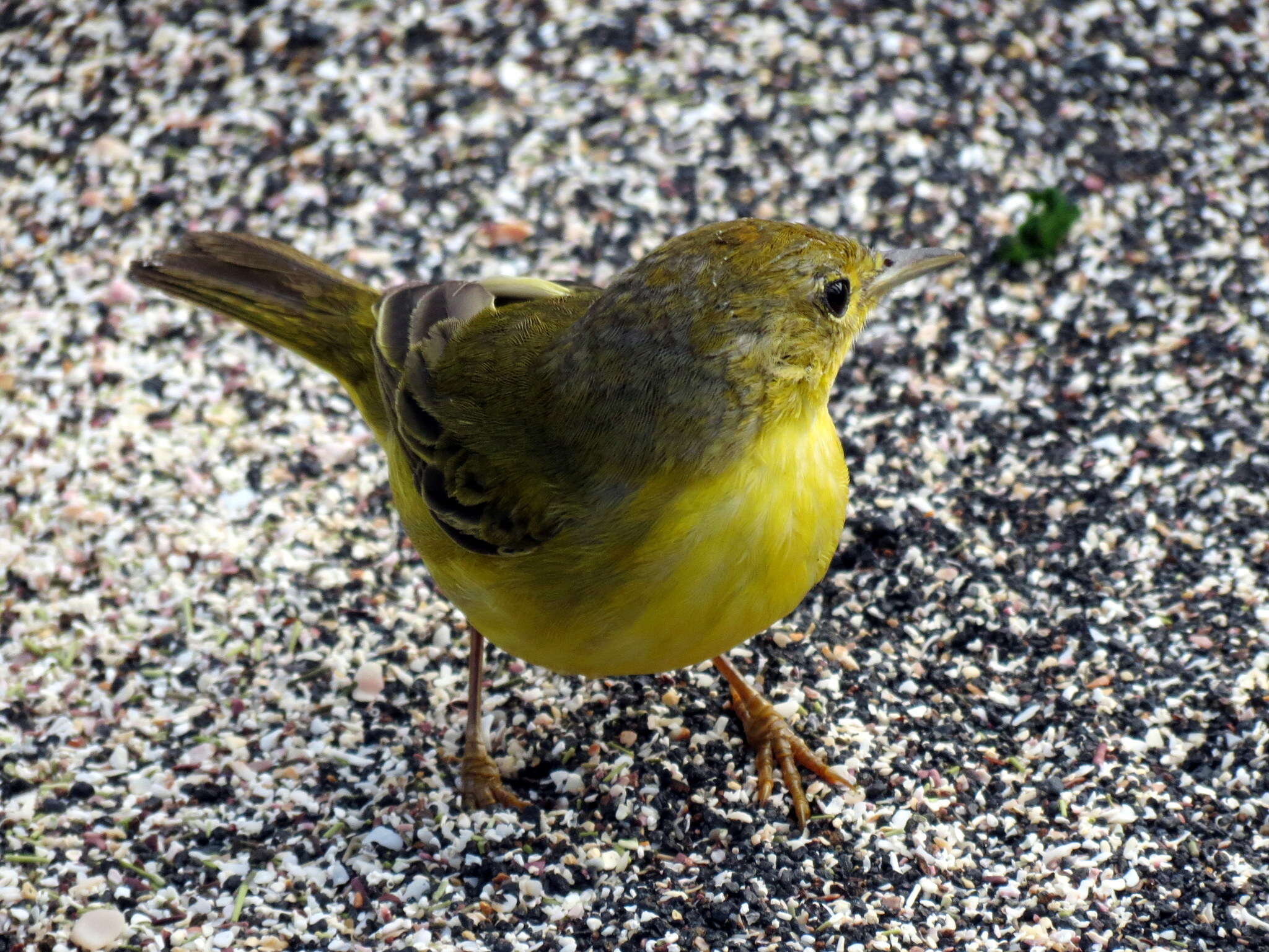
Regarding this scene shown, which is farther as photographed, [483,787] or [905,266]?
[483,787]

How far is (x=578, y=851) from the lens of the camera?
408 cm

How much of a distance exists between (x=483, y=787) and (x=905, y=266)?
6.37ft

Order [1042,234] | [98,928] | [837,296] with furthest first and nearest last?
[1042,234]
[98,928]
[837,296]

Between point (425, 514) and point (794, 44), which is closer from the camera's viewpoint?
point (425, 514)

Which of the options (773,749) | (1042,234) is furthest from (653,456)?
(1042,234)

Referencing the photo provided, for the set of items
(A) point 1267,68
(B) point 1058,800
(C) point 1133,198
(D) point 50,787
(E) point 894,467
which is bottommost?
(B) point 1058,800

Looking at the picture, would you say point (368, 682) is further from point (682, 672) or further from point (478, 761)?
point (682, 672)

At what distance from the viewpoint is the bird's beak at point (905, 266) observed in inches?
150

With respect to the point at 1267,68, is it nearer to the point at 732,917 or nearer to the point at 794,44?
the point at 794,44

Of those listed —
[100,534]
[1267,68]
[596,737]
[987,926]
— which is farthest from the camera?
[1267,68]

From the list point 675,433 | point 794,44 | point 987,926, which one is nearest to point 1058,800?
point 987,926

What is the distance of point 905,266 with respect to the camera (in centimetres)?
396

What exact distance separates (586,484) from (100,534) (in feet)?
7.52

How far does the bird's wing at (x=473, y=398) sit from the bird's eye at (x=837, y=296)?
2.71 ft
